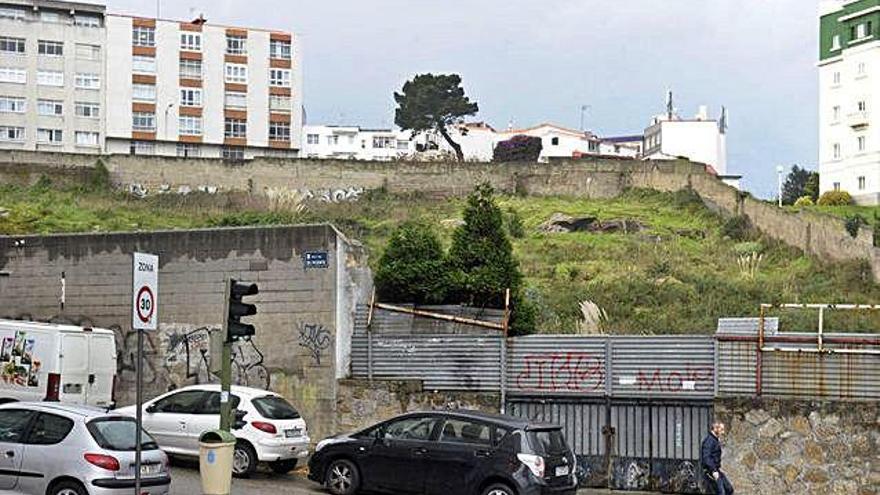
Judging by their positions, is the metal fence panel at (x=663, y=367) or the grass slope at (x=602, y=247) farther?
the grass slope at (x=602, y=247)

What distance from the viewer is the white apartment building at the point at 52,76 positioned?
76.7 m

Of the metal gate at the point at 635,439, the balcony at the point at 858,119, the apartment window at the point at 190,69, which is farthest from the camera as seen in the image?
the balcony at the point at 858,119

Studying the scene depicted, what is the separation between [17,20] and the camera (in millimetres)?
77562

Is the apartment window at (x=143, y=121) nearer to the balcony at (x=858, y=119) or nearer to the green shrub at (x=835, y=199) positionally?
the green shrub at (x=835, y=199)

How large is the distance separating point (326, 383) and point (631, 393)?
5496 mm

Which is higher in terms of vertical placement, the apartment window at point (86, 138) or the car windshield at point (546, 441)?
the apartment window at point (86, 138)

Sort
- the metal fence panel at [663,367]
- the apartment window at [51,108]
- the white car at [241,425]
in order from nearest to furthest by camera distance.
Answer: the white car at [241,425] < the metal fence panel at [663,367] < the apartment window at [51,108]

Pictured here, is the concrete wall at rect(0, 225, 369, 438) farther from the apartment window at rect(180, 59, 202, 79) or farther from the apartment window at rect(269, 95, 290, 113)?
the apartment window at rect(269, 95, 290, 113)

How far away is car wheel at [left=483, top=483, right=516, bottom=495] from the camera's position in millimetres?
16047

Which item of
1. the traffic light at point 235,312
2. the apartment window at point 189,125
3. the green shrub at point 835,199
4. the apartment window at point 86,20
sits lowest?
the traffic light at point 235,312

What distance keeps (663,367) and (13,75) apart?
2620 inches

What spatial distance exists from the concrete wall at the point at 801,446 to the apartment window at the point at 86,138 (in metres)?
65.9

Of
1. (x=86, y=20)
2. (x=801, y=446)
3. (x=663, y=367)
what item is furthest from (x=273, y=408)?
(x=86, y=20)

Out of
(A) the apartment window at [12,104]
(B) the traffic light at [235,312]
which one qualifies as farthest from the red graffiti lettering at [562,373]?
(A) the apartment window at [12,104]
